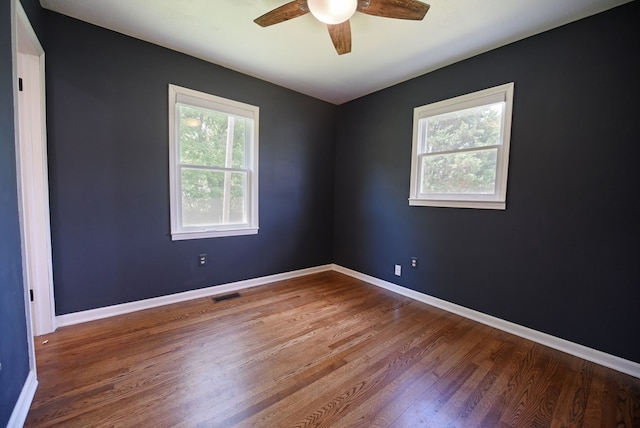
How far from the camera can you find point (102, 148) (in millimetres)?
2340

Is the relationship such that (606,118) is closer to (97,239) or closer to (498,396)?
(498,396)

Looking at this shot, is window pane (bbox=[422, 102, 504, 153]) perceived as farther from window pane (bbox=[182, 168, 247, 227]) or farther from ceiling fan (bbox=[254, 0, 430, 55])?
window pane (bbox=[182, 168, 247, 227])

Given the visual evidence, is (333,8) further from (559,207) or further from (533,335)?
(533,335)

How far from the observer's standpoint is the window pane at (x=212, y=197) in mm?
2854

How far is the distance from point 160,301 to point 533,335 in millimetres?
→ 3556

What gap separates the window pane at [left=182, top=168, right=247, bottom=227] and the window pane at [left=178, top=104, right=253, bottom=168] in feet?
0.47

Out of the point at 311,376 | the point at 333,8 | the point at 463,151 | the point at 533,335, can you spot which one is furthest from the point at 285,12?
the point at 533,335

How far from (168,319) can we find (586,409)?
312 cm

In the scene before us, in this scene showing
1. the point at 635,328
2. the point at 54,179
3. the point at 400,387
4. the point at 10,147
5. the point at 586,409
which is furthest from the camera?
the point at 54,179

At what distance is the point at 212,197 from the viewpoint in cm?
A: 304

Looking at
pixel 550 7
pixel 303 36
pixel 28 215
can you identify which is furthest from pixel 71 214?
pixel 550 7

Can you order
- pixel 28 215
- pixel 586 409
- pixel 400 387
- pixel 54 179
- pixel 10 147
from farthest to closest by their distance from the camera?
pixel 54 179 < pixel 28 215 < pixel 400 387 < pixel 586 409 < pixel 10 147

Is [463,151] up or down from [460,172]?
up

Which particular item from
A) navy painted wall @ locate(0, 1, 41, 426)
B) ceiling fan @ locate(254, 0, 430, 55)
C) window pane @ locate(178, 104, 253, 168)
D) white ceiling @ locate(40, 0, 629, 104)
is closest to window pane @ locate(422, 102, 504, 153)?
white ceiling @ locate(40, 0, 629, 104)
